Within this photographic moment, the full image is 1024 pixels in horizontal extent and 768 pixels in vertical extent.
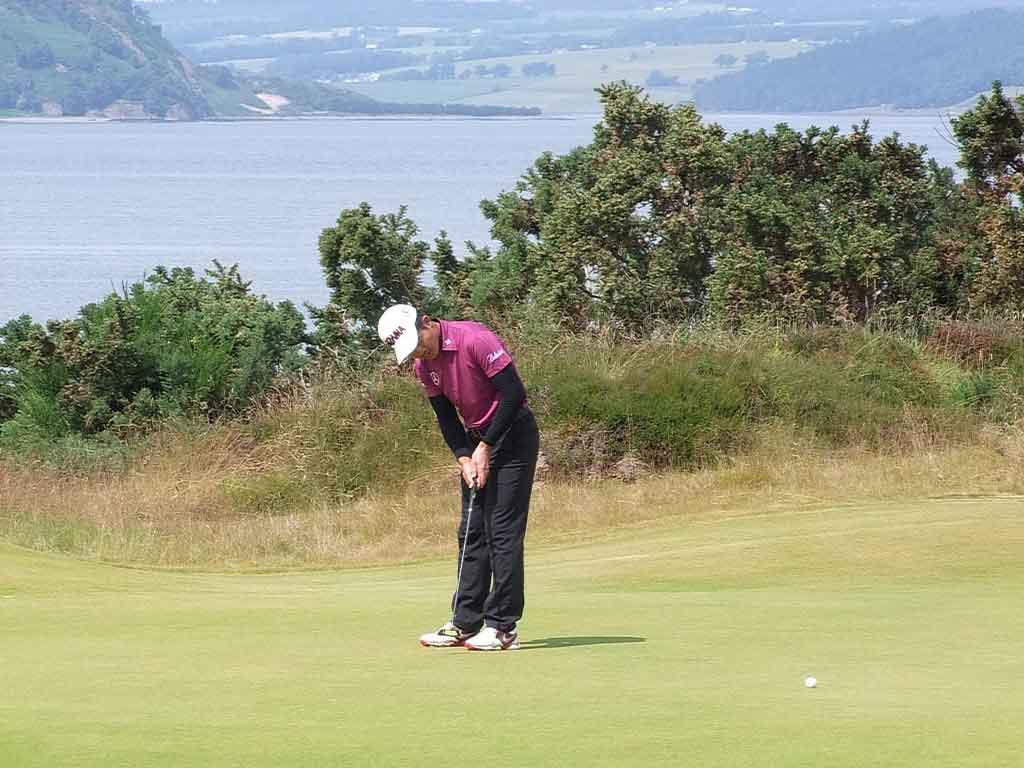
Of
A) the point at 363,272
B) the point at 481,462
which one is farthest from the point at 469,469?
the point at 363,272

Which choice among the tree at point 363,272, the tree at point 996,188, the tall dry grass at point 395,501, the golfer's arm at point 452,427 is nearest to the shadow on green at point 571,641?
the golfer's arm at point 452,427

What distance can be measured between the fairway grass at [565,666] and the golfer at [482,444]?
10.3 inches

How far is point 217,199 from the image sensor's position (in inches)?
3939

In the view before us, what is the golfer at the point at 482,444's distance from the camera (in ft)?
24.5

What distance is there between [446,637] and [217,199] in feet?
311

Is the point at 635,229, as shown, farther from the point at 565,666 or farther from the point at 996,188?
the point at 565,666

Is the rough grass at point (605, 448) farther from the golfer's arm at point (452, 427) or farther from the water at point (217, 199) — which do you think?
the water at point (217, 199)

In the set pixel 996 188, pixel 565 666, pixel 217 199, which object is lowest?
pixel 217 199

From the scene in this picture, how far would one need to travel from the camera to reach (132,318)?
26.1 metres

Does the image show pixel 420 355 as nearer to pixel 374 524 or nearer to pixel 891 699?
pixel 891 699

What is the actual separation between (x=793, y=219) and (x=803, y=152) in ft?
7.09

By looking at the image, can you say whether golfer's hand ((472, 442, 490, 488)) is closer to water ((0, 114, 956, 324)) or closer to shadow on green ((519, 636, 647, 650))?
shadow on green ((519, 636, 647, 650))

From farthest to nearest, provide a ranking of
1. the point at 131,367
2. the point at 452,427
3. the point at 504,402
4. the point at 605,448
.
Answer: the point at 131,367 → the point at 605,448 → the point at 452,427 → the point at 504,402

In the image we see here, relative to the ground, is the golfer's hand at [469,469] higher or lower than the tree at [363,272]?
higher
